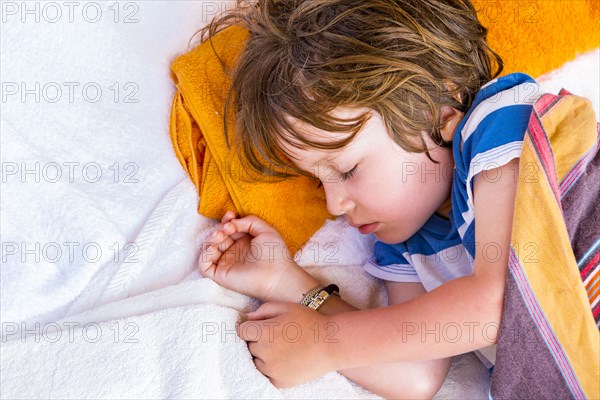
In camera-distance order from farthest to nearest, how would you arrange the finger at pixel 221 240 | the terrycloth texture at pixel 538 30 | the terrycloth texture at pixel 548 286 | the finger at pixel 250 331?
the terrycloth texture at pixel 538 30 → the finger at pixel 221 240 → the finger at pixel 250 331 → the terrycloth texture at pixel 548 286

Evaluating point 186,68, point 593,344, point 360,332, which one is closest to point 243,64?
point 186,68

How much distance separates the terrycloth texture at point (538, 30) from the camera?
1278mm

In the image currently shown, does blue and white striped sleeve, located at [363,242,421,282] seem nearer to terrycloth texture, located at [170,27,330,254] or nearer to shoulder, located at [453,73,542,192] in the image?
terrycloth texture, located at [170,27,330,254]

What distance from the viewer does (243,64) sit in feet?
3.61

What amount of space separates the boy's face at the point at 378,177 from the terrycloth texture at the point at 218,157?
4.3 inches

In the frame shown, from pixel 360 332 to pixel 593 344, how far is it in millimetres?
322

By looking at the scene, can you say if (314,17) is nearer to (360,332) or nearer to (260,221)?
(260,221)

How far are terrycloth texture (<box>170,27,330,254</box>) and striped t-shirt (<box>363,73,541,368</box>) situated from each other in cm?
18

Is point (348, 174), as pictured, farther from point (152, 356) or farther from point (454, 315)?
point (152, 356)

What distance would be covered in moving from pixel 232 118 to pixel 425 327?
1.55 ft

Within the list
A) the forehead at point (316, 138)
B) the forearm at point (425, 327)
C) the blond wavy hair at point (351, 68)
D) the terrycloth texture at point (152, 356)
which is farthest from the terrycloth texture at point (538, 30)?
the terrycloth texture at point (152, 356)

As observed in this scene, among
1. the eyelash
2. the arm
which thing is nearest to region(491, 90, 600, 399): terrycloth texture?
the arm

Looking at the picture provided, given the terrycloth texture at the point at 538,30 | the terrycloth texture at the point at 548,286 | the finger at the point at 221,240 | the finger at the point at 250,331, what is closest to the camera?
the terrycloth texture at the point at 548,286

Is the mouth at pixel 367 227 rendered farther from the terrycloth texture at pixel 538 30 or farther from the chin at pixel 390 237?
the terrycloth texture at pixel 538 30
